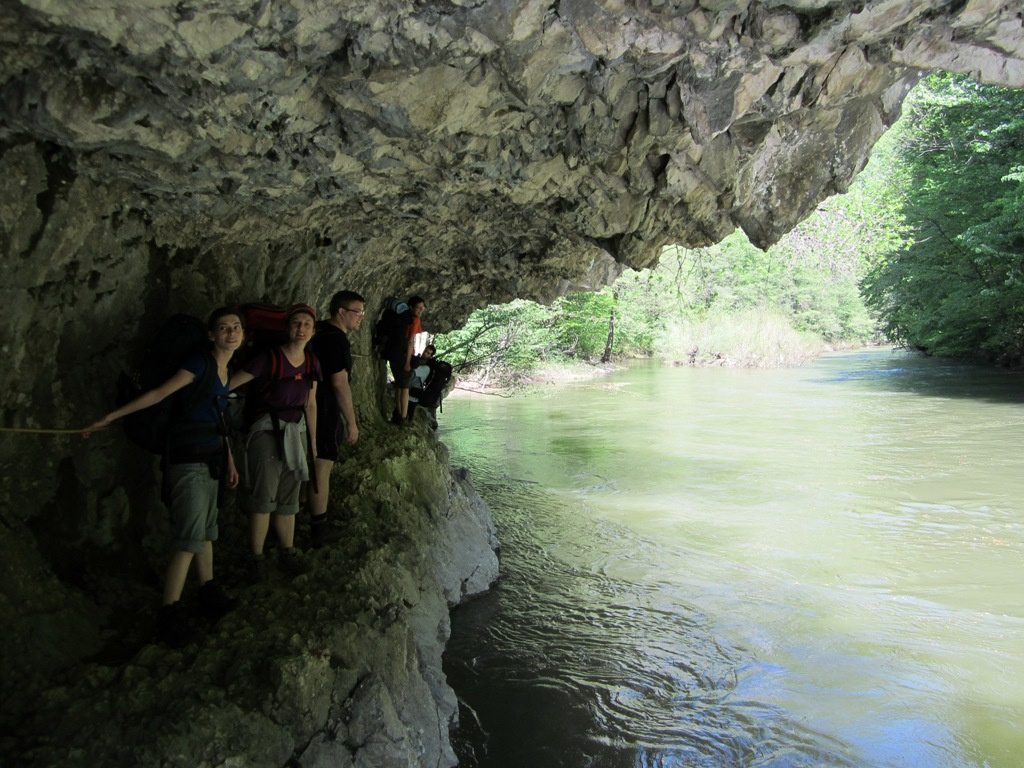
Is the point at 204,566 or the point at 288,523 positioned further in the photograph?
the point at 288,523

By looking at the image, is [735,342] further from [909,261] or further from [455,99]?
[455,99]

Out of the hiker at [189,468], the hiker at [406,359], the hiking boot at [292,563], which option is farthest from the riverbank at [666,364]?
the hiker at [189,468]

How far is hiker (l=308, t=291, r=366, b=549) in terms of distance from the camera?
4.80 meters

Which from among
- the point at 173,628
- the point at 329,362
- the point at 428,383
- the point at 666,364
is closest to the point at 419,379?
the point at 428,383

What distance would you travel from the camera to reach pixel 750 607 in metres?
6.33

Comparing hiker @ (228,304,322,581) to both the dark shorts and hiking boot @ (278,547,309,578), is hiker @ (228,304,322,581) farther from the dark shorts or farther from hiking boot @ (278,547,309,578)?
the dark shorts

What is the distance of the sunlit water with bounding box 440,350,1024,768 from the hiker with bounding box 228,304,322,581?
172 cm

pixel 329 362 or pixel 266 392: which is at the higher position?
pixel 329 362

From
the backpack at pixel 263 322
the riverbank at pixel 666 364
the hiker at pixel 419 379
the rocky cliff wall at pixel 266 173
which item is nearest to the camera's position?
the rocky cliff wall at pixel 266 173

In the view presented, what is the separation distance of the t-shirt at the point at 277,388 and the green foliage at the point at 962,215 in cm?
1830

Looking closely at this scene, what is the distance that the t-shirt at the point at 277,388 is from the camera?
4.16 m

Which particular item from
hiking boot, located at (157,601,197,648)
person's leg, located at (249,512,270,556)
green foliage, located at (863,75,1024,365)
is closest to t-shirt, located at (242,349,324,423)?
person's leg, located at (249,512,270,556)

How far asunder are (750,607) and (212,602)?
14.5 feet

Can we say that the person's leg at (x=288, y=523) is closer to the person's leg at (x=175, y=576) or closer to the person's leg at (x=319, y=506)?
the person's leg at (x=319, y=506)
